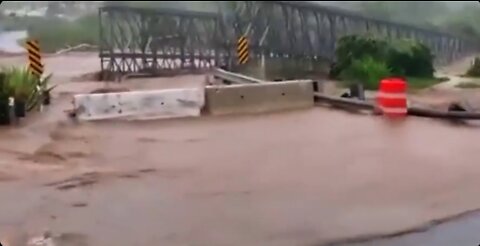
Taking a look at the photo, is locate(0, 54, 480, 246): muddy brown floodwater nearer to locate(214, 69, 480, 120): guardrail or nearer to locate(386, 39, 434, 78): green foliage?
locate(214, 69, 480, 120): guardrail

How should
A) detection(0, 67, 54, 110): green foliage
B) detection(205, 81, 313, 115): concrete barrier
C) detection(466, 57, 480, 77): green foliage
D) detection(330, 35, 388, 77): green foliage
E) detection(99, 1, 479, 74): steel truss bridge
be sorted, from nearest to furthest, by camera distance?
detection(466, 57, 480, 77): green foliage < detection(330, 35, 388, 77): green foliage < detection(99, 1, 479, 74): steel truss bridge < detection(0, 67, 54, 110): green foliage < detection(205, 81, 313, 115): concrete barrier

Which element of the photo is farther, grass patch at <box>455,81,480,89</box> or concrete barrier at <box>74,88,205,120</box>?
concrete barrier at <box>74,88,205,120</box>

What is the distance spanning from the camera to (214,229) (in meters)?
4.34

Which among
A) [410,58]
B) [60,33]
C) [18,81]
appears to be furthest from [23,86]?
[410,58]

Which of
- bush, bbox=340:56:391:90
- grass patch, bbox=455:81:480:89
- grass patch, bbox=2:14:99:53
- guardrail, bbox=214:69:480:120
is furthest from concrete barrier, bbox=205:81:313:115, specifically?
grass patch, bbox=455:81:480:89

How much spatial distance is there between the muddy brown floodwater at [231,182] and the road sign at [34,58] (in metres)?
0.06

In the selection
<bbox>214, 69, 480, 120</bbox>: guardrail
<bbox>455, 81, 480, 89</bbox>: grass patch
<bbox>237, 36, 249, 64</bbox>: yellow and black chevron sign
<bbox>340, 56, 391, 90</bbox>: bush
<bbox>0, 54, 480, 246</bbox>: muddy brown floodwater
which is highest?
<bbox>237, 36, 249, 64</bbox>: yellow and black chevron sign

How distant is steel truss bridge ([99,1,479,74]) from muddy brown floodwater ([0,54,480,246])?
16.7 inches

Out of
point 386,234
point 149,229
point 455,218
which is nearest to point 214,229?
point 149,229

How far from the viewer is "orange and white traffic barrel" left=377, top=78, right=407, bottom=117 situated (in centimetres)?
445

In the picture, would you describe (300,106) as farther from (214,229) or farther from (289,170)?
(214,229)

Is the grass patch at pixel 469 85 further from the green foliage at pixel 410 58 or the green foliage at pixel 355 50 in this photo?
the green foliage at pixel 355 50

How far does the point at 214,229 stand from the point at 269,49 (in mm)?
1187

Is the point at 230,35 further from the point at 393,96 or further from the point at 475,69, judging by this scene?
the point at 475,69
